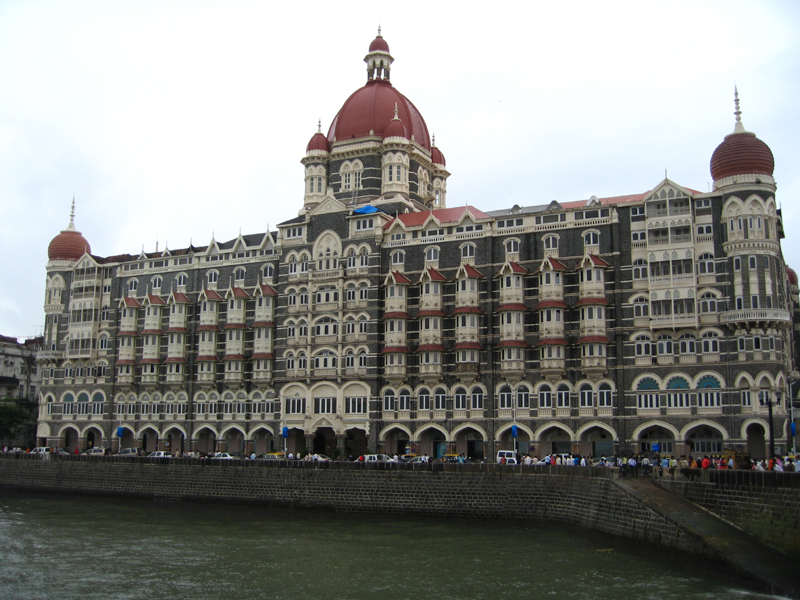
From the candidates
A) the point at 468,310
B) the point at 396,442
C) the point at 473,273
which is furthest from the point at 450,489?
the point at 473,273

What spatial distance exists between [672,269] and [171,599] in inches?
1906

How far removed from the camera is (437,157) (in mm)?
100312

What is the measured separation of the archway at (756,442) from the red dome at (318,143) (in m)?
52.9

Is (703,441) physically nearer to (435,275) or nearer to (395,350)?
(435,275)

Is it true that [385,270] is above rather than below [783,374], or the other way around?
above

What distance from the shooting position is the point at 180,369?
9112cm

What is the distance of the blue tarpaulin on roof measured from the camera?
83250 millimetres

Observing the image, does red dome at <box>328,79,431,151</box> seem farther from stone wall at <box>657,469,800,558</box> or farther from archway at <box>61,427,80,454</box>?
stone wall at <box>657,469,800,558</box>

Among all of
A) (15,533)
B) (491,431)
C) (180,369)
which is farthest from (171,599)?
(180,369)

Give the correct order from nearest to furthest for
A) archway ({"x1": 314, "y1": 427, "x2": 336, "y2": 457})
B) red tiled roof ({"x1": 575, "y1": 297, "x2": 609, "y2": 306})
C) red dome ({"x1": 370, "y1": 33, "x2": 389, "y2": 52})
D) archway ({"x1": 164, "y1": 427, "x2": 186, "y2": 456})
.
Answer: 1. red tiled roof ({"x1": 575, "y1": 297, "x2": 609, "y2": 306})
2. archway ({"x1": 314, "y1": 427, "x2": 336, "y2": 457})
3. archway ({"x1": 164, "y1": 427, "x2": 186, "y2": 456})
4. red dome ({"x1": 370, "y1": 33, "x2": 389, "y2": 52})

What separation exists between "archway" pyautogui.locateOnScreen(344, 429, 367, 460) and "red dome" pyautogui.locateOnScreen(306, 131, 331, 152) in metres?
32.2

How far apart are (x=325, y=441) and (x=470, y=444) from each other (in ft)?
50.2

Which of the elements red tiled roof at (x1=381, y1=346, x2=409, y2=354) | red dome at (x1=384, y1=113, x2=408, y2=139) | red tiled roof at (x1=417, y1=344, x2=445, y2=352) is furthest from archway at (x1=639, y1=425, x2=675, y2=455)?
red dome at (x1=384, y1=113, x2=408, y2=139)

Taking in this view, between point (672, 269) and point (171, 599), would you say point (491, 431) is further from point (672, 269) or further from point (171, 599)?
point (171, 599)
